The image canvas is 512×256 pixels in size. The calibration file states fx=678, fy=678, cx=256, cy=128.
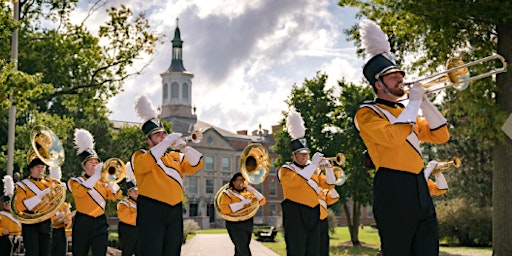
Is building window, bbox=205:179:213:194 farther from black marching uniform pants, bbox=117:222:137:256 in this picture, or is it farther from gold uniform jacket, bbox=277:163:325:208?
gold uniform jacket, bbox=277:163:325:208

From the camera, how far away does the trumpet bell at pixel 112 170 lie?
434 inches

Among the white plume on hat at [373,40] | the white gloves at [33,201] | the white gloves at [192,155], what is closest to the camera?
the white plume on hat at [373,40]

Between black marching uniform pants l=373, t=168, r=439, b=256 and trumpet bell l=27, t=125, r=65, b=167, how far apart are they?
22.5ft

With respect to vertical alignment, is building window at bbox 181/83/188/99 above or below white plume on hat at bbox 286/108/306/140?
above

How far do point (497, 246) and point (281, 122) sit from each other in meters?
17.2

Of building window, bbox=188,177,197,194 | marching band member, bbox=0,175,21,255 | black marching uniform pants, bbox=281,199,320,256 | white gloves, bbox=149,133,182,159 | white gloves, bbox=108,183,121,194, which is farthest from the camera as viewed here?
building window, bbox=188,177,197,194

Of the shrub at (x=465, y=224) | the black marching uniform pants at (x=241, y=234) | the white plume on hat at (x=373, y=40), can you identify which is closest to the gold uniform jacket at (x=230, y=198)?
the black marching uniform pants at (x=241, y=234)

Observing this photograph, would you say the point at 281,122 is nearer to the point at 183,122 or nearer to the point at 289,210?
the point at 289,210

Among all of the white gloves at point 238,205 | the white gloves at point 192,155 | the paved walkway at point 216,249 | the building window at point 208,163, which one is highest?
the building window at point 208,163

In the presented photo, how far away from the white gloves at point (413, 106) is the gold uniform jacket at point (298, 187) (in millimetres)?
4909

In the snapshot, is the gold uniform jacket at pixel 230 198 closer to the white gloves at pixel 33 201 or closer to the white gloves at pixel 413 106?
the white gloves at pixel 33 201

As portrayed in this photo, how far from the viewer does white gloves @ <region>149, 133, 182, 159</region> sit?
8266 mm

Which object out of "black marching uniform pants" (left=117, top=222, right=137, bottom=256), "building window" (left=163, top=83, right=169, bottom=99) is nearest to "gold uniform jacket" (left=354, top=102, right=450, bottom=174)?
"black marching uniform pants" (left=117, top=222, right=137, bottom=256)

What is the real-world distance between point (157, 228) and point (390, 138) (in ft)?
12.3
